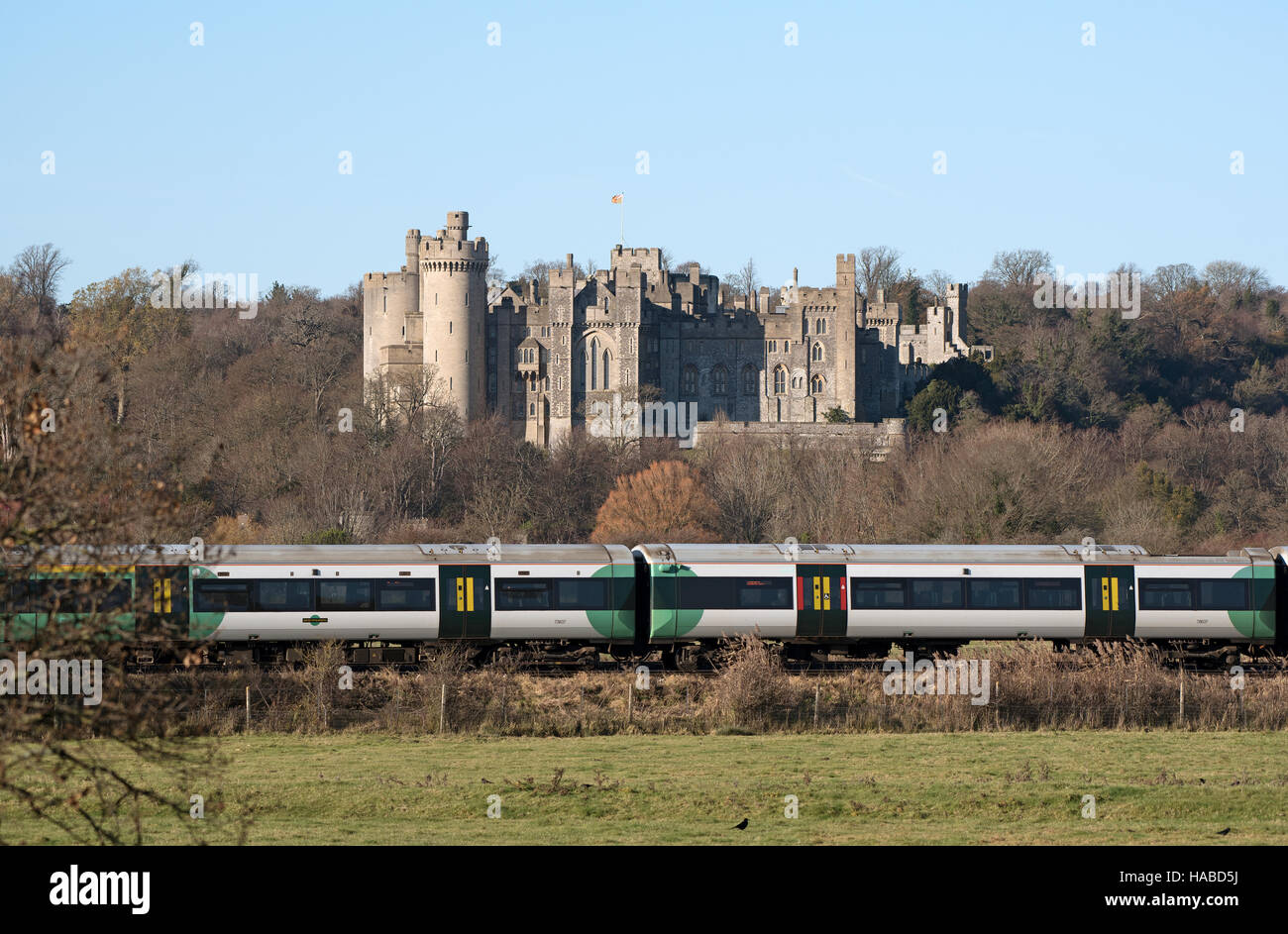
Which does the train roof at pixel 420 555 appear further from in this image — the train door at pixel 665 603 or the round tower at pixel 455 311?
the round tower at pixel 455 311

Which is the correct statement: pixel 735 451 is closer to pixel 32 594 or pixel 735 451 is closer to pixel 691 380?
pixel 691 380

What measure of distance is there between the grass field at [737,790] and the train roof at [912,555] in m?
6.21

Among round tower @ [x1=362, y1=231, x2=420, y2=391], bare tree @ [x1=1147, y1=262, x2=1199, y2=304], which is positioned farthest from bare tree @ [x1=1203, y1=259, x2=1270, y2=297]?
round tower @ [x1=362, y1=231, x2=420, y2=391]

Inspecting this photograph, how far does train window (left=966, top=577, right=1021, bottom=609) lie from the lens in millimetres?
29797

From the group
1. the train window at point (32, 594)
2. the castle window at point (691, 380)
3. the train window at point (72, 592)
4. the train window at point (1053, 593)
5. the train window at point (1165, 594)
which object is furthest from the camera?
the castle window at point (691, 380)

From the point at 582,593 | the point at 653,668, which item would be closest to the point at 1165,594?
the point at 653,668

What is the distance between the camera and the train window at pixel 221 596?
91.7 ft

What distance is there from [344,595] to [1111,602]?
13.6 meters

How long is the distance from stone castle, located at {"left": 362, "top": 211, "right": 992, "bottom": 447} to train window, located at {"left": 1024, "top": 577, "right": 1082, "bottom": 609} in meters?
61.3

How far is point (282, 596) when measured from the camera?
92.9ft

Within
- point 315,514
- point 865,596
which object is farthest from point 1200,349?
point 865,596

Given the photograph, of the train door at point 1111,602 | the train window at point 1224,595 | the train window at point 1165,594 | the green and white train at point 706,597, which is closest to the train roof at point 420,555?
the green and white train at point 706,597
